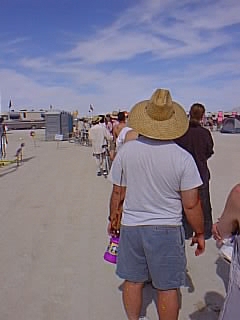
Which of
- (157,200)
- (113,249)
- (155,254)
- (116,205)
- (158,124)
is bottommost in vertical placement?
(113,249)

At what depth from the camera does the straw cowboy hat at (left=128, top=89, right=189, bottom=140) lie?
9.95 ft

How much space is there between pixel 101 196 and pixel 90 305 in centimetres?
540

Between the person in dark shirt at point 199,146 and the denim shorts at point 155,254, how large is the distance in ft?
3.92

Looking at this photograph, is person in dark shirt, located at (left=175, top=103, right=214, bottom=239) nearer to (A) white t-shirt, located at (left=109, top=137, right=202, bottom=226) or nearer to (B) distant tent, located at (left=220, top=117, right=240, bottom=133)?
(A) white t-shirt, located at (left=109, top=137, right=202, bottom=226)

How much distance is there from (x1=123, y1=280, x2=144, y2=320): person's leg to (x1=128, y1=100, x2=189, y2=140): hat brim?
1041mm

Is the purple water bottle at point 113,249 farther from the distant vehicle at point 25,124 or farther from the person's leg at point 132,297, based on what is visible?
the distant vehicle at point 25,124

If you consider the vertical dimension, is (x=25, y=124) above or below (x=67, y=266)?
below

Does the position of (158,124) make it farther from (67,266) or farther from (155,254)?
(67,266)

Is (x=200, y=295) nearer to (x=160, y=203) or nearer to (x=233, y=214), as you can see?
(x=160, y=203)

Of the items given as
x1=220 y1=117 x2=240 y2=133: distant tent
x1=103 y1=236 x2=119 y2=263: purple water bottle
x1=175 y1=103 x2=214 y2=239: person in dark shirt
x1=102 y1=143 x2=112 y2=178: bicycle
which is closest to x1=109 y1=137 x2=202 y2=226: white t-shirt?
x1=103 y1=236 x2=119 y2=263: purple water bottle

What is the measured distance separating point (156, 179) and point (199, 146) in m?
1.47

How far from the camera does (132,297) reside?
3248mm

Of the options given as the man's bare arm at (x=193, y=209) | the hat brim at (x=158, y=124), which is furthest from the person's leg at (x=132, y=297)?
the hat brim at (x=158, y=124)

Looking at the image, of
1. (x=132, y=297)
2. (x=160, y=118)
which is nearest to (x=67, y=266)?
(x=132, y=297)
